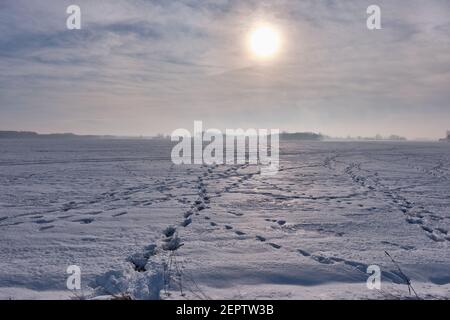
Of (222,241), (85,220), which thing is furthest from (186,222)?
(85,220)

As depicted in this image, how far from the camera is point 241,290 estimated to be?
159 inches

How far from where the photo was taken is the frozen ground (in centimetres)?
413

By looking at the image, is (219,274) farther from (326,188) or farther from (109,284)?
(326,188)

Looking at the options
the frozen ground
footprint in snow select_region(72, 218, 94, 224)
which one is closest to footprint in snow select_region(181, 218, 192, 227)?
the frozen ground

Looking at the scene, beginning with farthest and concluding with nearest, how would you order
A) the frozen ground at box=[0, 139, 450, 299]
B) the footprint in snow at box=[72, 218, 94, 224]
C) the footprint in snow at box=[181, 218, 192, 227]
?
1. the footprint in snow at box=[72, 218, 94, 224]
2. the footprint in snow at box=[181, 218, 192, 227]
3. the frozen ground at box=[0, 139, 450, 299]

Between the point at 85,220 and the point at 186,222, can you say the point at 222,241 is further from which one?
the point at 85,220

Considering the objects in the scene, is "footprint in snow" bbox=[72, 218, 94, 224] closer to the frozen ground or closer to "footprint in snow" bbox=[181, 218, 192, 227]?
the frozen ground

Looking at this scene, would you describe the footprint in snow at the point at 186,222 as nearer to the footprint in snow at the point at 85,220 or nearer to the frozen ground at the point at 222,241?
the frozen ground at the point at 222,241

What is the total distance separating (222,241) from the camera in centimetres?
575

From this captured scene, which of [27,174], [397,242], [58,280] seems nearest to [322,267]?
[397,242]

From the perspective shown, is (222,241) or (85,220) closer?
(222,241)

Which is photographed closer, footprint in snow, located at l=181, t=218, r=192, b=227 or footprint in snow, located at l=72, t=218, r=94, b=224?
footprint in snow, located at l=181, t=218, r=192, b=227
